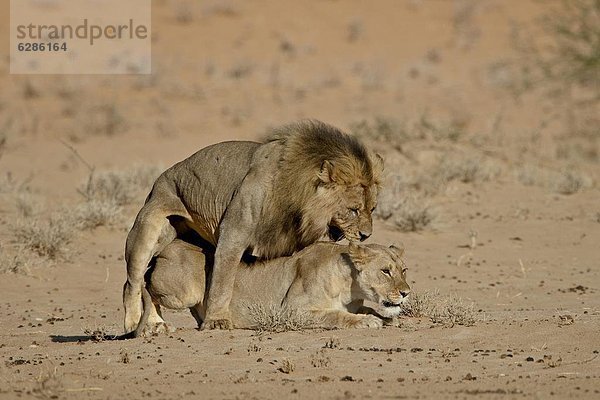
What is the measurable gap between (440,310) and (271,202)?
1.67 m

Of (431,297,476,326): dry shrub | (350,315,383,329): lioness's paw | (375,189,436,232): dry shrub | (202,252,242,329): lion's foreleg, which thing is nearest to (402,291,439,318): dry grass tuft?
(431,297,476,326): dry shrub

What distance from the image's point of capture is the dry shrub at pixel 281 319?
9969 mm

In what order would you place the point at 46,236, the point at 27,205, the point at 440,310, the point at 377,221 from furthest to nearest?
the point at 27,205
the point at 377,221
the point at 46,236
the point at 440,310

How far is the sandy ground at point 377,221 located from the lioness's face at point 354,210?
887 millimetres

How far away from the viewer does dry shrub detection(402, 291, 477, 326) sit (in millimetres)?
10055

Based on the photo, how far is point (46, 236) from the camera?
14664 mm

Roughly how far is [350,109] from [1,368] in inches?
743

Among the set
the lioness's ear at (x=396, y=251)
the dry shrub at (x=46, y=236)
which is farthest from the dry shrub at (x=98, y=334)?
the dry shrub at (x=46, y=236)

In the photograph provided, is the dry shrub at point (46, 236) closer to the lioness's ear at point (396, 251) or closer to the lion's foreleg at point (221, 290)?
the lion's foreleg at point (221, 290)

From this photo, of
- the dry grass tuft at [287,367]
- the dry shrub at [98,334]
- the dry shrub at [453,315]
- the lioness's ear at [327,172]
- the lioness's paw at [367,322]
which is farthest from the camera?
the dry shrub at [98,334]

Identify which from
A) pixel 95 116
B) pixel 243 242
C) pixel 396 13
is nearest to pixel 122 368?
pixel 243 242

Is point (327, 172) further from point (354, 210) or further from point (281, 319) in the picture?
point (281, 319)

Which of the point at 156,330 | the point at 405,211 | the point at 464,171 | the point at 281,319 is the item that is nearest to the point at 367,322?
the point at 281,319

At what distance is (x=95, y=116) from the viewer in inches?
1008
